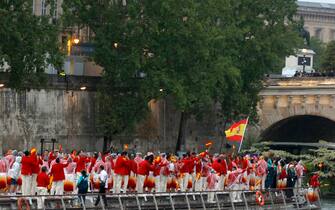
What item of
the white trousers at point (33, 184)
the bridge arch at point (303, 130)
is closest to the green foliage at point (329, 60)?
the bridge arch at point (303, 130)

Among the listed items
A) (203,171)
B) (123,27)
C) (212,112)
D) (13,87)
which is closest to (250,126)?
(212,112)

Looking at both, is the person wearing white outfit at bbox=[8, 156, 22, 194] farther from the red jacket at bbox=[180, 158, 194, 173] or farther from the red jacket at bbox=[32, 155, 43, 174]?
the red jacket at bbox=[180, 158, 194, 173]

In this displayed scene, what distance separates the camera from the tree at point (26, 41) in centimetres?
8044

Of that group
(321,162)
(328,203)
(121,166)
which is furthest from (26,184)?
(321,162)

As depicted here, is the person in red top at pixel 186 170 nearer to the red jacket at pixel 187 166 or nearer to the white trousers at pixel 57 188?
the red jacket at pixel 187 166

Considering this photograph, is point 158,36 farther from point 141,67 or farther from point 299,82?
point 299,82

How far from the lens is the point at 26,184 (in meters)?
54.3

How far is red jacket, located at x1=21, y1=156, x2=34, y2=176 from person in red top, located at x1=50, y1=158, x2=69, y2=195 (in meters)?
1.09

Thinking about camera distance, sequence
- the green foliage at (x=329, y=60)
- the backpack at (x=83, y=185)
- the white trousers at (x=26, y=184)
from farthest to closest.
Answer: the green foliage at (x=329, y=60), the white trousers at (x=26, y=184), the backpack at (x=83, y=185)

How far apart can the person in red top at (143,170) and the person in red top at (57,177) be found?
4.44 metres

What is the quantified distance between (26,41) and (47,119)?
45.7 feet

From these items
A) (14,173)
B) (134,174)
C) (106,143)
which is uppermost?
(14,173)

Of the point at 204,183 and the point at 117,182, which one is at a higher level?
the point at 117,182

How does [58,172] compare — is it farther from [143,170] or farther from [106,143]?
[106,143]
